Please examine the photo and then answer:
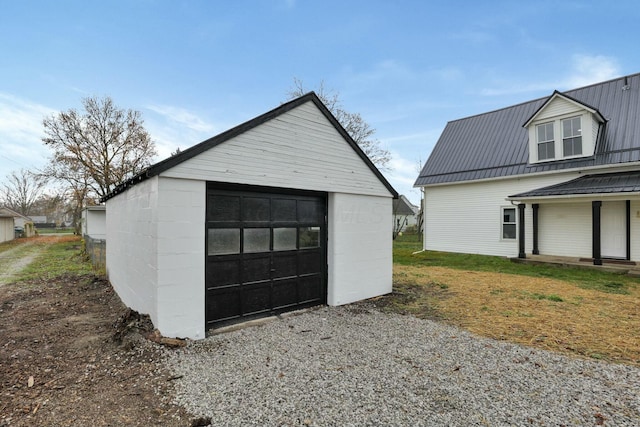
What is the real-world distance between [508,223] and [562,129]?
4.27m

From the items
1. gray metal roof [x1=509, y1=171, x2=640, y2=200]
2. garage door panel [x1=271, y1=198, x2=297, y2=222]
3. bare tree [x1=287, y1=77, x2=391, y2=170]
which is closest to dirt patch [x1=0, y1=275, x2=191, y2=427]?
garage door panel [x1=271, y1=198, x2=297, y2=222]

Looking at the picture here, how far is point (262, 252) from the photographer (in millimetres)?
5379

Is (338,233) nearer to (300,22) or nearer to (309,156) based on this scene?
(309,156)

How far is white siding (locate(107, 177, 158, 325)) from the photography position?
4344 millimetres

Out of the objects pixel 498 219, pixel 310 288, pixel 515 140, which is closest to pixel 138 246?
pixel 310 288

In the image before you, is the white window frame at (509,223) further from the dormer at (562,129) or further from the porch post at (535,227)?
the dormer at (562,129)

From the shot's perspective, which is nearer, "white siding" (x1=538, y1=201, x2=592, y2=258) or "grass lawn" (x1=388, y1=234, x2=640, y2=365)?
"grass lawn" (x1=388, y1=234, x2=640, y2=365)

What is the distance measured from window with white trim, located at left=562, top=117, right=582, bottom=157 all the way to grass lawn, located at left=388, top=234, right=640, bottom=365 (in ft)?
15.5

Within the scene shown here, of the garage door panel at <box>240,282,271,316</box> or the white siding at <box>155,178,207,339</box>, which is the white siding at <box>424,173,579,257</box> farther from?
the white siding at <box>155,178,207,339</box>

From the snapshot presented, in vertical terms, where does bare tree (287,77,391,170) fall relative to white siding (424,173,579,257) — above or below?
above

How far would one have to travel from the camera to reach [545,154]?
12539 millimetres

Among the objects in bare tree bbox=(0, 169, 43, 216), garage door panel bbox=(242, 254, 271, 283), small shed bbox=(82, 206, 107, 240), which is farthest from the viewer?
bare tree bbox=(0, 169, 43, 216)

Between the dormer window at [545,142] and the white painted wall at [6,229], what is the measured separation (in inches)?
A: 1506

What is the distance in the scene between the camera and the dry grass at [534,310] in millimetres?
4441
